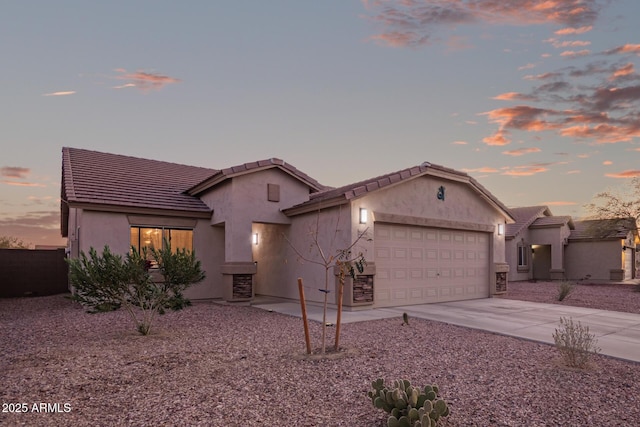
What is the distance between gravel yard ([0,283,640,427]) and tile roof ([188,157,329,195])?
6.10m

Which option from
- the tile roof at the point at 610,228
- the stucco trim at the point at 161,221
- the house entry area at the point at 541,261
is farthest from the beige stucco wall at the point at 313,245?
the tile roof at the point at 610,228

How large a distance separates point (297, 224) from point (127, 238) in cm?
604

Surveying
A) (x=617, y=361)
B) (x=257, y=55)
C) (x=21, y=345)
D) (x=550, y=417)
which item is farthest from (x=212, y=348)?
(x=257, y=55)

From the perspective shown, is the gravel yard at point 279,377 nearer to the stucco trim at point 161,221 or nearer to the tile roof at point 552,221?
the stucco trim at point 161,221

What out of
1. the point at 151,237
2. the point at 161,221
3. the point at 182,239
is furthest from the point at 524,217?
the point at 151,237

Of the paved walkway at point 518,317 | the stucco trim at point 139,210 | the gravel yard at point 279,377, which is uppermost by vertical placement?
the stucco trim at point 139,210

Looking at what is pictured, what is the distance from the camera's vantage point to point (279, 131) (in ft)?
56.4

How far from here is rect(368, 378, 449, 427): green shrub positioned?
12.4 feet

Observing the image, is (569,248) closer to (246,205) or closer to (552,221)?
(552,221)

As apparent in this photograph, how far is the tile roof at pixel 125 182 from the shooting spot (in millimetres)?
13844

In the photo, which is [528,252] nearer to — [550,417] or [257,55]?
[257,55]

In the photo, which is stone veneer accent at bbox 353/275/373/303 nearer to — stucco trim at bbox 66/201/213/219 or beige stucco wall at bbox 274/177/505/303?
beige stucco wall at bbox 274/177/505/303

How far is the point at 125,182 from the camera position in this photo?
15.5m

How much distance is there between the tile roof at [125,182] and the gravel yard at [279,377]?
5600 millimetres
